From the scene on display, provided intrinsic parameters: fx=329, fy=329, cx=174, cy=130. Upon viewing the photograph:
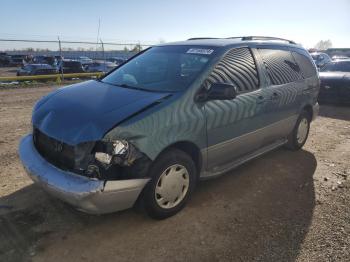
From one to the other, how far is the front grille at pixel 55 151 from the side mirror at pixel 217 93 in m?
1.43

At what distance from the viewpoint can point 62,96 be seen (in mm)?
3686

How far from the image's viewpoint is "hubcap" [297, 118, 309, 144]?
18.7ft

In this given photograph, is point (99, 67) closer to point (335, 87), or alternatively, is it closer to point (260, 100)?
point (335, 87)

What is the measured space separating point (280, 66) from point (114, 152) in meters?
3.19

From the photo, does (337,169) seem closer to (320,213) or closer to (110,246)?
(320,213)

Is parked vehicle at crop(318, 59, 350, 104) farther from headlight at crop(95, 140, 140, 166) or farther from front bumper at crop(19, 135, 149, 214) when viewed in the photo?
headlight at crop(95, 140, 140, 166)

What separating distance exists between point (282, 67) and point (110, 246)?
3607 millimetres

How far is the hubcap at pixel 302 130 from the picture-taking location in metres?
5.70

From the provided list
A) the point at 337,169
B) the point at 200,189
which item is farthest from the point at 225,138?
the point at 337,169

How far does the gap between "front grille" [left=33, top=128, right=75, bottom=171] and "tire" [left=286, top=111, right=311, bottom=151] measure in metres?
3.90

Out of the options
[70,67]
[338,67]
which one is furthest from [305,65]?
[70,67]

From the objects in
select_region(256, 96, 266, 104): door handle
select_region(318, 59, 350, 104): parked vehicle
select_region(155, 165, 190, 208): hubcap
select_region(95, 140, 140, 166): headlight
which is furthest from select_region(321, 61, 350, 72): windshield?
select_region(95, 140, 140, 166): headlight

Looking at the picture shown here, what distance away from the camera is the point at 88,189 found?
279 centimetres

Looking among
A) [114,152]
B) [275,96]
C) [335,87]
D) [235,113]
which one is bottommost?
[335,87]
